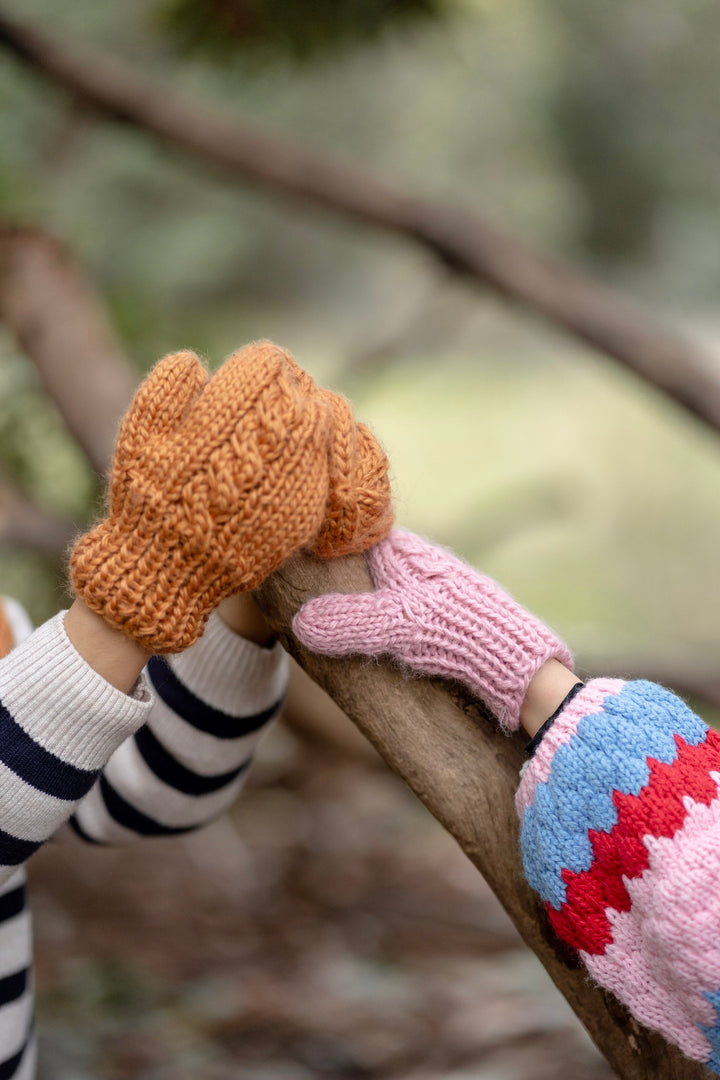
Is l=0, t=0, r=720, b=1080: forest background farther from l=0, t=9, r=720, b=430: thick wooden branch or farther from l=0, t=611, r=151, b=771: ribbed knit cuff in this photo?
l=0, t=611, r=151, b=771: ribbed knit cuff

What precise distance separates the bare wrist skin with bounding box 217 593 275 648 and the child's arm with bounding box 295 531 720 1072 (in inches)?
3.6

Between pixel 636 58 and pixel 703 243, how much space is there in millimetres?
789

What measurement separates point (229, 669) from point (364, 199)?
35.6 inches

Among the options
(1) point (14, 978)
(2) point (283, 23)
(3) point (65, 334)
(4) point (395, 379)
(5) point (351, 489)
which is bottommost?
(4) point (395, 379)

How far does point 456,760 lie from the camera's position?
1.59 ft

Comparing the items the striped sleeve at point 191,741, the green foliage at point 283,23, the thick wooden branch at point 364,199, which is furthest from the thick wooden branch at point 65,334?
the striped sleeve at point 191,741

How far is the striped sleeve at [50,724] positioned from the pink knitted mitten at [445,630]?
3.8 inches

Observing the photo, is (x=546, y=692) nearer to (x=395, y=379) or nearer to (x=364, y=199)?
(x=364, y=199)

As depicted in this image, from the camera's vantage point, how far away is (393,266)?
4.47 m

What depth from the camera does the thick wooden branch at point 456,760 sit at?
0.48 m

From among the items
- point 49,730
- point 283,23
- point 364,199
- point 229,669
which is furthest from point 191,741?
point 283,23

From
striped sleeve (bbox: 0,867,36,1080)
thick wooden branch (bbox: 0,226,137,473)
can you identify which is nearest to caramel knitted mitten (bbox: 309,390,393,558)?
striped sleeve (bbox: 0,867,36,1080)

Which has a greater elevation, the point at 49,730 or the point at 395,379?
the point at 49,730

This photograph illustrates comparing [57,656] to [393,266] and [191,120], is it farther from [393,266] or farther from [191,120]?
[393,266]
